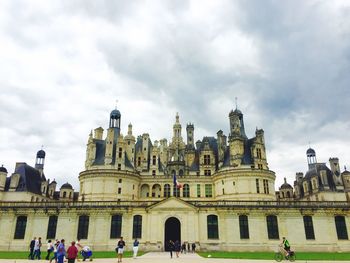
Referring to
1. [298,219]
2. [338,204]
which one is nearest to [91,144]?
[298,219]

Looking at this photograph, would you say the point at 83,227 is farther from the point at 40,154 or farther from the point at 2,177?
the point at 40,154

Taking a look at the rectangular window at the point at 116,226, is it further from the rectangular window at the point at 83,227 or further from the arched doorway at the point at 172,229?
the arched doorway at the point at 172,229

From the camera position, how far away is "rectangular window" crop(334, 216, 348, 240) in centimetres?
3962

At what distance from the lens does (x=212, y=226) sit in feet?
131

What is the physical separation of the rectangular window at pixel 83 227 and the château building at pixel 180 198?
5.4 inches

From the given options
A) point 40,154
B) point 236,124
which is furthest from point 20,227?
point 236,124

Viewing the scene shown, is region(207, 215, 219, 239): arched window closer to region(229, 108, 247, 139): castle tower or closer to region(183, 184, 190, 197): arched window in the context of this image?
region(183, 184, 190, 197): arched window

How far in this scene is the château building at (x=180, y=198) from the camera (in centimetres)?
3953

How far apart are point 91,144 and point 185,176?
19602 millimetres

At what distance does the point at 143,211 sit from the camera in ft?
133

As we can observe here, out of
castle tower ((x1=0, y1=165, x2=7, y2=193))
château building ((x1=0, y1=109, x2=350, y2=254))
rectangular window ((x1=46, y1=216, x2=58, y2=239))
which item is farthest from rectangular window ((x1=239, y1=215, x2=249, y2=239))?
castle tower ((x1=0, y1=165, x2=7, y2=193))

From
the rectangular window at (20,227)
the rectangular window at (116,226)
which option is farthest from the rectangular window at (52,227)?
the rectangular window at (116,226)

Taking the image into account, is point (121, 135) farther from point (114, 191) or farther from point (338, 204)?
point (338, 204)

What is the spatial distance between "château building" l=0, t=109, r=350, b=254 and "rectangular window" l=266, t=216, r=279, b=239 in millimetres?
134
